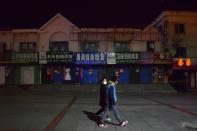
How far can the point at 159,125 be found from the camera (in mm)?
13125

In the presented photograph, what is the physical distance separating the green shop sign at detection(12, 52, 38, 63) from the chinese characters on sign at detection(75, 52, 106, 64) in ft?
16.0

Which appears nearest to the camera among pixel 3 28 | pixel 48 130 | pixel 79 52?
pixel 48 130

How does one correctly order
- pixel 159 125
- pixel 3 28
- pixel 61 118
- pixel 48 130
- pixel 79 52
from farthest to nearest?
pixel 3 28
pixel 79 52
pixel 61 118
pixel 159 125
pixel 48 130

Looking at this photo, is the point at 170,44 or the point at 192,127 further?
the point at 170,44

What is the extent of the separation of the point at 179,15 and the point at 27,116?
98.1 feet

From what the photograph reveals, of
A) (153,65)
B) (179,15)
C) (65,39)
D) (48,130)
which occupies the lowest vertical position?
(48,130)

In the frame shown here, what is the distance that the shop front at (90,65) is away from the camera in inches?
1603

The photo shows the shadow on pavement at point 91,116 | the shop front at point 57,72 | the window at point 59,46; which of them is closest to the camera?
the shadow on pavement at point 91,116

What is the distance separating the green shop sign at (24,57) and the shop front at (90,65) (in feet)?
16.0

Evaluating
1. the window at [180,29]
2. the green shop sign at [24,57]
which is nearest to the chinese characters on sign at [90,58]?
the green shop sign at [24,57]

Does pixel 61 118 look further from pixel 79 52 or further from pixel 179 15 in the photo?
pixel 179 15

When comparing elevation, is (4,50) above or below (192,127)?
above

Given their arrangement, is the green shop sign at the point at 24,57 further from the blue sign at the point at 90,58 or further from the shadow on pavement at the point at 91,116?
the shadow on pavement at the point at 91,116

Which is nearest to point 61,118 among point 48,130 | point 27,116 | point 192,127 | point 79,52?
point 27,116
